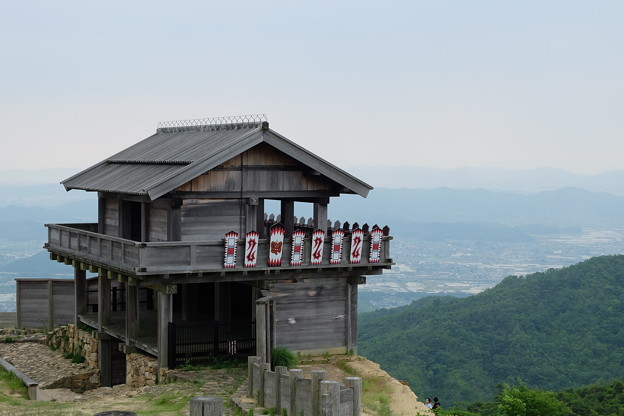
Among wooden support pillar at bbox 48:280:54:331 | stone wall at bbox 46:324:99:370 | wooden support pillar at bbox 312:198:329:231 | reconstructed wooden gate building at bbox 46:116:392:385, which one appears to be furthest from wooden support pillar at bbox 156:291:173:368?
wooden support pillar at bbox 48:280:54:331

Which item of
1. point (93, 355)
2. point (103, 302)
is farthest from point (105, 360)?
point (103, 302)

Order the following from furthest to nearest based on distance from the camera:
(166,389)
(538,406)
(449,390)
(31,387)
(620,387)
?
(449,390) → (620,387) → (538,406) → (31,387) → (166,389)

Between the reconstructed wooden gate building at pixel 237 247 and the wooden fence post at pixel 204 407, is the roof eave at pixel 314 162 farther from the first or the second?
the wooden fence post at pixel 204 407

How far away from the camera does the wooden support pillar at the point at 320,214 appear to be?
35969 mm

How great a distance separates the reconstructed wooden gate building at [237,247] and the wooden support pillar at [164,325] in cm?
3

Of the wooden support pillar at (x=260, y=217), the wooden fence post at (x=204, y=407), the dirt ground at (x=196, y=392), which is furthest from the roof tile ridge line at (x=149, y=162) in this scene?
the wooden fence post at (x=204, y=407)

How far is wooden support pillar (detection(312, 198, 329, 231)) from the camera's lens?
3597 centimetres

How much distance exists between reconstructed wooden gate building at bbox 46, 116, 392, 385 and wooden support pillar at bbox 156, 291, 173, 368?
0.03m

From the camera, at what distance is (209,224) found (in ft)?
110

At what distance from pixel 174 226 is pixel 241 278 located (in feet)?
9.38

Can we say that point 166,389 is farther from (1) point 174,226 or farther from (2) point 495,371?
(2) point 495,371

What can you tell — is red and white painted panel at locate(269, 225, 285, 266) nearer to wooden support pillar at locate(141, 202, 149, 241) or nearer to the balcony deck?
the balcony deck

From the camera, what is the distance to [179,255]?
31.2 metres

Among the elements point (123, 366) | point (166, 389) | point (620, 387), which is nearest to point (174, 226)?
point (166, 389)
